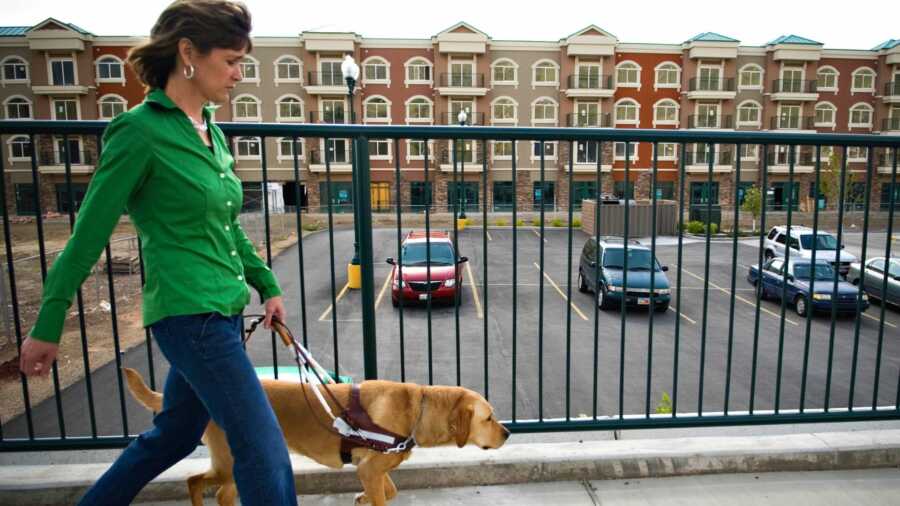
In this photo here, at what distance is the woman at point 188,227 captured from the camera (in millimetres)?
1441

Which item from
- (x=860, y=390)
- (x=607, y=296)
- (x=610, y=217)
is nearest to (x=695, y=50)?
(x=610, y=217)

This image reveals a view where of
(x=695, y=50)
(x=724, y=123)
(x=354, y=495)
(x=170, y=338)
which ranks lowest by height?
(x=354, y=495)

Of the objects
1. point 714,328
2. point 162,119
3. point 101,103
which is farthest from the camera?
point 101,103

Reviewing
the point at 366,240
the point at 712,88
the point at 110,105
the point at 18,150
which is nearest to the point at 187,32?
the point at 366,240

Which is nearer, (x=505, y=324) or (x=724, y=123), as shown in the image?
(x=505, y=324)

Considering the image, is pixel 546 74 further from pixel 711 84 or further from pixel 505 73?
pixel 711 84

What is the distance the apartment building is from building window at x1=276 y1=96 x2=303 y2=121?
7 centimetres

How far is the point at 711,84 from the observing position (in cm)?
4247

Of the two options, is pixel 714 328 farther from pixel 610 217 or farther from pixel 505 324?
pixel 610 217

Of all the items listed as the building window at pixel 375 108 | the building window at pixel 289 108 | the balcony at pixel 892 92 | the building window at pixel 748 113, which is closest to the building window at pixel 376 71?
the building window at pixel 375 108

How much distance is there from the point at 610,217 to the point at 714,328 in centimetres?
1303

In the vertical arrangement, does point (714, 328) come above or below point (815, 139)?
below

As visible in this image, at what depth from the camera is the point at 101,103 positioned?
40188mm

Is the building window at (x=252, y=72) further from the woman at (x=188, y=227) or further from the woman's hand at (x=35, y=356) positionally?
the woman's hand at (x=35, y=356)
